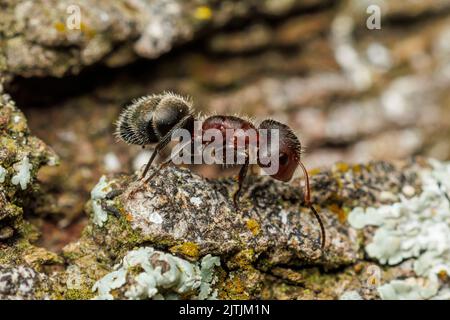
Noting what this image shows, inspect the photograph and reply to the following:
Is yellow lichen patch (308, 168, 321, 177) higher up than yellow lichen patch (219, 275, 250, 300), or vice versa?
yellow lichen patch (308, 168, 321, 177)

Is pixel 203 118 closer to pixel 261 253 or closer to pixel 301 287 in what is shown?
pixel 261 253

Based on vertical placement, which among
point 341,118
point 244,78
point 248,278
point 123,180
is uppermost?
point 244,78

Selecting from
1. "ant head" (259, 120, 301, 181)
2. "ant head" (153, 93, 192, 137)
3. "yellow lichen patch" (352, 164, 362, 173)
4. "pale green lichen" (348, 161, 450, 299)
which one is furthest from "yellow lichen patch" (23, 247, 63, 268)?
"yellow lichen patch" (352, 164, 362, 173)

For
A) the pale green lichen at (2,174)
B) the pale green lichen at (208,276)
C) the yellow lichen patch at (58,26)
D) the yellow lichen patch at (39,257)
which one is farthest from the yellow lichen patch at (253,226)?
the yellow lichen patch at (58,26)

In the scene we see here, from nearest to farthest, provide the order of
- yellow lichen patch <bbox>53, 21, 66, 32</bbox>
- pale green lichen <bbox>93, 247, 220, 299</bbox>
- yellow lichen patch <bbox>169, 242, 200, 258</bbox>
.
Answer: pale green lichen <bbox>93, 247, 220, 299</bbox> < yellow lichen patch <bbox>169, 242, 200, 258</bbox> < yellow lichen patch <bbox>53, 21, 66, 32</bbox>

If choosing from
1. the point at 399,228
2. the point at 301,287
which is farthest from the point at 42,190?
the point at 399,228

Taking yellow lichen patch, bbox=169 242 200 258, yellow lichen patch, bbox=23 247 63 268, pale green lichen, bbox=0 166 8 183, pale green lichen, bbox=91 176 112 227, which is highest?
pale green lichen, bbox=0 166 8 183

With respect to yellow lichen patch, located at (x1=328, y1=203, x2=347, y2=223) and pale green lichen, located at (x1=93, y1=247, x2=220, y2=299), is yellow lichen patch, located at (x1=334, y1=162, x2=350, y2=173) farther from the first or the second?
pale green lichen, located at (x1=93, y1=247, x2=220, y2=299)
